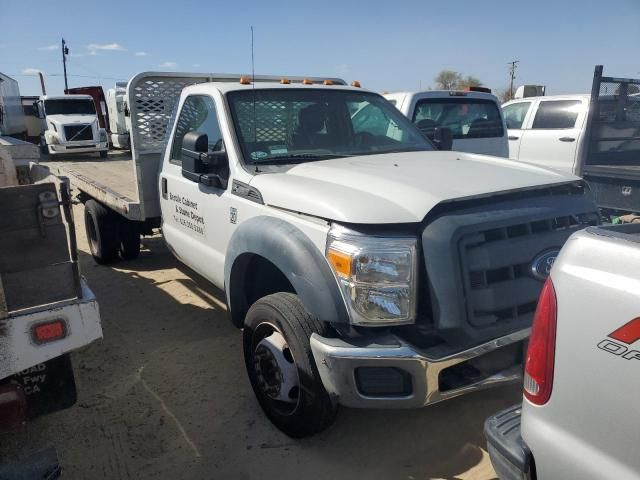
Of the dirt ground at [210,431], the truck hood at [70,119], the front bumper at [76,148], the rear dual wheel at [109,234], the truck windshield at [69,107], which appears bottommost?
the front bumper at [76,148]

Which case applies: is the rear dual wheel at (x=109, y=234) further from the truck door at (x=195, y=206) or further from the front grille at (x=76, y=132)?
the front grille at (x=76, y=132)

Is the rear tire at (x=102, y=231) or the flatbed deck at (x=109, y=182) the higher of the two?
the flatbed deck at (x=109, y=182)

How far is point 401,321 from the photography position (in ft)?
7.94

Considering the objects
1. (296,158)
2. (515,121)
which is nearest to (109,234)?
(296,158)

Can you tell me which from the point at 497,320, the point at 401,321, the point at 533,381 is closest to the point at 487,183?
the point at 497,320

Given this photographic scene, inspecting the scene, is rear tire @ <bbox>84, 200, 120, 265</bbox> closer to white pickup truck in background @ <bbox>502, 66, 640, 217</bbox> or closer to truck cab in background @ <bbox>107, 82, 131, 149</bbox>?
white pickup truck in background @ <bbox>502, 66, 640, 217</bbox>

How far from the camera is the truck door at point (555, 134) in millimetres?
8727

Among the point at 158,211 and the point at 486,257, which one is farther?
the point at 158,211

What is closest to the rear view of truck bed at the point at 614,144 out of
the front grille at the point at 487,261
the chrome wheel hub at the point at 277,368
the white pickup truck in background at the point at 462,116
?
the white pickup truck in background at the point at 462,116

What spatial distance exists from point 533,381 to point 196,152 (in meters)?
2.59

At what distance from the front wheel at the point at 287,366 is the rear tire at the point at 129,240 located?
360cm

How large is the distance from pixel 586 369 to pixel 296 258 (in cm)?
148

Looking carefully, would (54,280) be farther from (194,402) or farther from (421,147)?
(421,147)

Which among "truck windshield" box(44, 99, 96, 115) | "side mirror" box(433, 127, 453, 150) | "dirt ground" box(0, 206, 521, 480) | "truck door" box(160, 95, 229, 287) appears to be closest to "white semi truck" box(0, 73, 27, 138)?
"truck windshield" box(44, 99, 96, 115)
